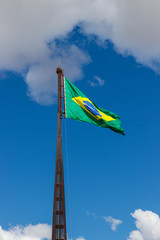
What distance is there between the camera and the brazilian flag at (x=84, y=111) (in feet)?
108

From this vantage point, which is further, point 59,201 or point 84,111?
point 84,111

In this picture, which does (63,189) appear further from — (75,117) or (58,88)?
(58,88)

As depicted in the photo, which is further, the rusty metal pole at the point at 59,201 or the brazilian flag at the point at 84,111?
the brazilian flag at the point at 84,111

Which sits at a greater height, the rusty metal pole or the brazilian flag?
the brazilian flag

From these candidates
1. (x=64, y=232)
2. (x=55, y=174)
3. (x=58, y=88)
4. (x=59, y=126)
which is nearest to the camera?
(x=64, y=232)

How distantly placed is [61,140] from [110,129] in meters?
7.08

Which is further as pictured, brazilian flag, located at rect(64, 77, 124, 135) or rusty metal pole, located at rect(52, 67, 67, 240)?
brazilian flag, located at rect(64, 77, 124, 135)

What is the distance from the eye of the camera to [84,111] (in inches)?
1340

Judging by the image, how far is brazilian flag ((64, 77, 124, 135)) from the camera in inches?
1298

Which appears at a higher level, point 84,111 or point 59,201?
point 84,111

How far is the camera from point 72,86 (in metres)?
34.7

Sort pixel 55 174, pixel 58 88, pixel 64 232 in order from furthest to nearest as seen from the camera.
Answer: pixel 58 88, pixel 55 174, pixel 64 232

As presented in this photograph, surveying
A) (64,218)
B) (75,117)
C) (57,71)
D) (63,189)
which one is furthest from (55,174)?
(57,71)

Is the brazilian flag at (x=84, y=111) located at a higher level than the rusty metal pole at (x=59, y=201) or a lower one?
higher
